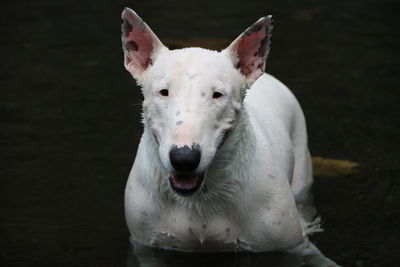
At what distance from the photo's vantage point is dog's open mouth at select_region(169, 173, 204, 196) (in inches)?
207

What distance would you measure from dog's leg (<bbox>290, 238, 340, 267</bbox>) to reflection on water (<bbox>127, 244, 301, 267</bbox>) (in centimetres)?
6

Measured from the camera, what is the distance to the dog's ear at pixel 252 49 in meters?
5.71

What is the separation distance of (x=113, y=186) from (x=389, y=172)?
2.77 m

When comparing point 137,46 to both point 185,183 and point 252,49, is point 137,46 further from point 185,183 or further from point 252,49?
point 185,183

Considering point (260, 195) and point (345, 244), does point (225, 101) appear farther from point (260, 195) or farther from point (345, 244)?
point (345, 244)

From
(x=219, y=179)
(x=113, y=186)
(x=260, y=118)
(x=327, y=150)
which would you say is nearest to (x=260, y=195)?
(x=219, y=179)

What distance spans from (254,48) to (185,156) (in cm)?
117

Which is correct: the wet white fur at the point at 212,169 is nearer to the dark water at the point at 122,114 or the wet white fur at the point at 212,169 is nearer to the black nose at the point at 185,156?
the black nose at the point at 185,156

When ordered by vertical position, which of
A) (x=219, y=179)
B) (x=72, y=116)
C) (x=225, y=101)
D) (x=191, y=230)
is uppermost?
(x=225, y=101)

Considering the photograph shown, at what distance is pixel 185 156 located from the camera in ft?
16.4

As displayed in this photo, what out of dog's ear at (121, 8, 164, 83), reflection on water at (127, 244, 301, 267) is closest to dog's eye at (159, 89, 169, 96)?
dog's ear at (121, 8, 164, 83)

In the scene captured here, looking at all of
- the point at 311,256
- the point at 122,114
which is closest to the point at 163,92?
the point at 311,256

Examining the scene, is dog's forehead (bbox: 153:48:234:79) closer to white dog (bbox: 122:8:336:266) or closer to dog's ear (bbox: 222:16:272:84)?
white dog (bbox: 122:8:336:266)

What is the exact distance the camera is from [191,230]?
604 centimetres
